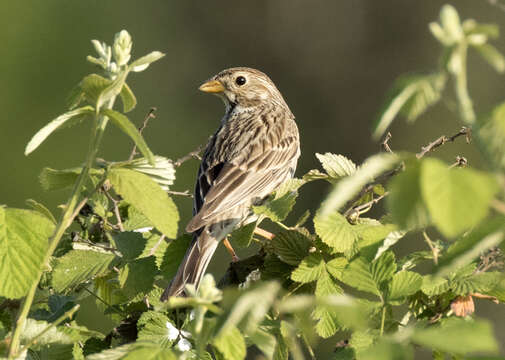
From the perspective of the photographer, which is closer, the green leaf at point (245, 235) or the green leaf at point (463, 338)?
the green leaf at point (463, 338)

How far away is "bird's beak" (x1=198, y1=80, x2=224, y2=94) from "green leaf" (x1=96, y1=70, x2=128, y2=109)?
16.4ft

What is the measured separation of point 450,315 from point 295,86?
53.5 feet

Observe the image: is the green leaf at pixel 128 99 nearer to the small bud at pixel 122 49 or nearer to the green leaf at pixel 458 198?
the small bud at pixel 122 49

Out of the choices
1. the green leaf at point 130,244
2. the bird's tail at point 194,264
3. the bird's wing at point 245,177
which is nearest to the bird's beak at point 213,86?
the bird's wing at point 245,177

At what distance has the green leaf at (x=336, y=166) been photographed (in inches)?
125

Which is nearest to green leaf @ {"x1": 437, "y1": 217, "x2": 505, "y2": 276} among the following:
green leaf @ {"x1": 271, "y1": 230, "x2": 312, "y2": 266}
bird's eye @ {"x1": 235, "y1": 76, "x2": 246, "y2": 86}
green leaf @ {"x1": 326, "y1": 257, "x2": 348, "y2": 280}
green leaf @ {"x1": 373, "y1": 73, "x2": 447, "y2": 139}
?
green leaf @ {"x1": 373, "y1": 73, "x2": 447, "y2": 139}

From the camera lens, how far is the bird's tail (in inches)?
130

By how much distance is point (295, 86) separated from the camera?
61.2 feet

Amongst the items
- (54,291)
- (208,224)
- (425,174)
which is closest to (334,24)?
(208,224)

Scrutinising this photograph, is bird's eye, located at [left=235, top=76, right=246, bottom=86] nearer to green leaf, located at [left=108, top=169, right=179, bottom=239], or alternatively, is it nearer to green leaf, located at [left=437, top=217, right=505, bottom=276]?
green leaf, located at [left=108, top=169, right=179, bottom=239]

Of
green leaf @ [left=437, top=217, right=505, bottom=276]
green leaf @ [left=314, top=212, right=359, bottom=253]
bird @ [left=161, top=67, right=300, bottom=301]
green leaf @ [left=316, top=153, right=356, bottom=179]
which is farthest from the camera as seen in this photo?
bird @ [left=161, top=67, right=300, bottom=301]

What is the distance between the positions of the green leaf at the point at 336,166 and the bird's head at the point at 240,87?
393cm

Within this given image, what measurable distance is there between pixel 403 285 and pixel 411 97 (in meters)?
0.88

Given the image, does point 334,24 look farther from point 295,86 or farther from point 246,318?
point 246,318
